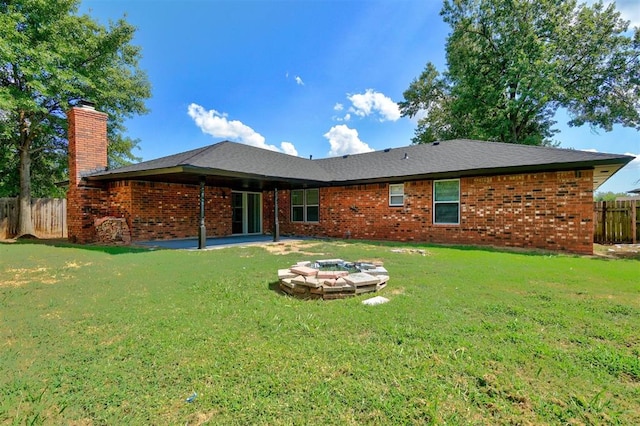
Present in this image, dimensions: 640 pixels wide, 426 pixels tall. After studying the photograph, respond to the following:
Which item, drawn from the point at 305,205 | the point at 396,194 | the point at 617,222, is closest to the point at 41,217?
the point at 305,205

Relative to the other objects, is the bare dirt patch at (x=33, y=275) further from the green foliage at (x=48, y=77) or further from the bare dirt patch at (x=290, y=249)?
the green foliage at (x=48, y=77)

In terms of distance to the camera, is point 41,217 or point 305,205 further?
point 305,205

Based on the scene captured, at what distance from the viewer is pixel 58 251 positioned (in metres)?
8.57

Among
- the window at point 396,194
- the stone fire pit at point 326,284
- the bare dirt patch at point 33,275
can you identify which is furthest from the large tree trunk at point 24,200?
the window at point 396,194

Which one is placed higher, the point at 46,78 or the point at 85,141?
the point at 46,78

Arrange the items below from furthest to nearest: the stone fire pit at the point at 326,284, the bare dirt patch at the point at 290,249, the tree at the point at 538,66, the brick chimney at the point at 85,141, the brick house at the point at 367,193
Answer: the tree at the point at 538,66
the brick chimney at the point at 85,141
the brick house at the point at 367,193
the bare dirt patch at the point at 290,249
the stone fire pit at the point at 326,284

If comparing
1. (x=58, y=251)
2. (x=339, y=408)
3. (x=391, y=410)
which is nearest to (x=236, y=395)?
(x=339, y=408)

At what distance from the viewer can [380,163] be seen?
13477 mm

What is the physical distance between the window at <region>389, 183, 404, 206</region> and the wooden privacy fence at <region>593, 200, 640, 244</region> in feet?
24.0

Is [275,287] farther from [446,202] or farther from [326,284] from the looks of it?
[446,202]

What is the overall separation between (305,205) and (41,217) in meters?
12.1

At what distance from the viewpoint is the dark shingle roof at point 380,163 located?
8.51m

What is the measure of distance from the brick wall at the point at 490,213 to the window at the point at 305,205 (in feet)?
2.95

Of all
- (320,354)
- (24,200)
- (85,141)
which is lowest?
(320,354)
